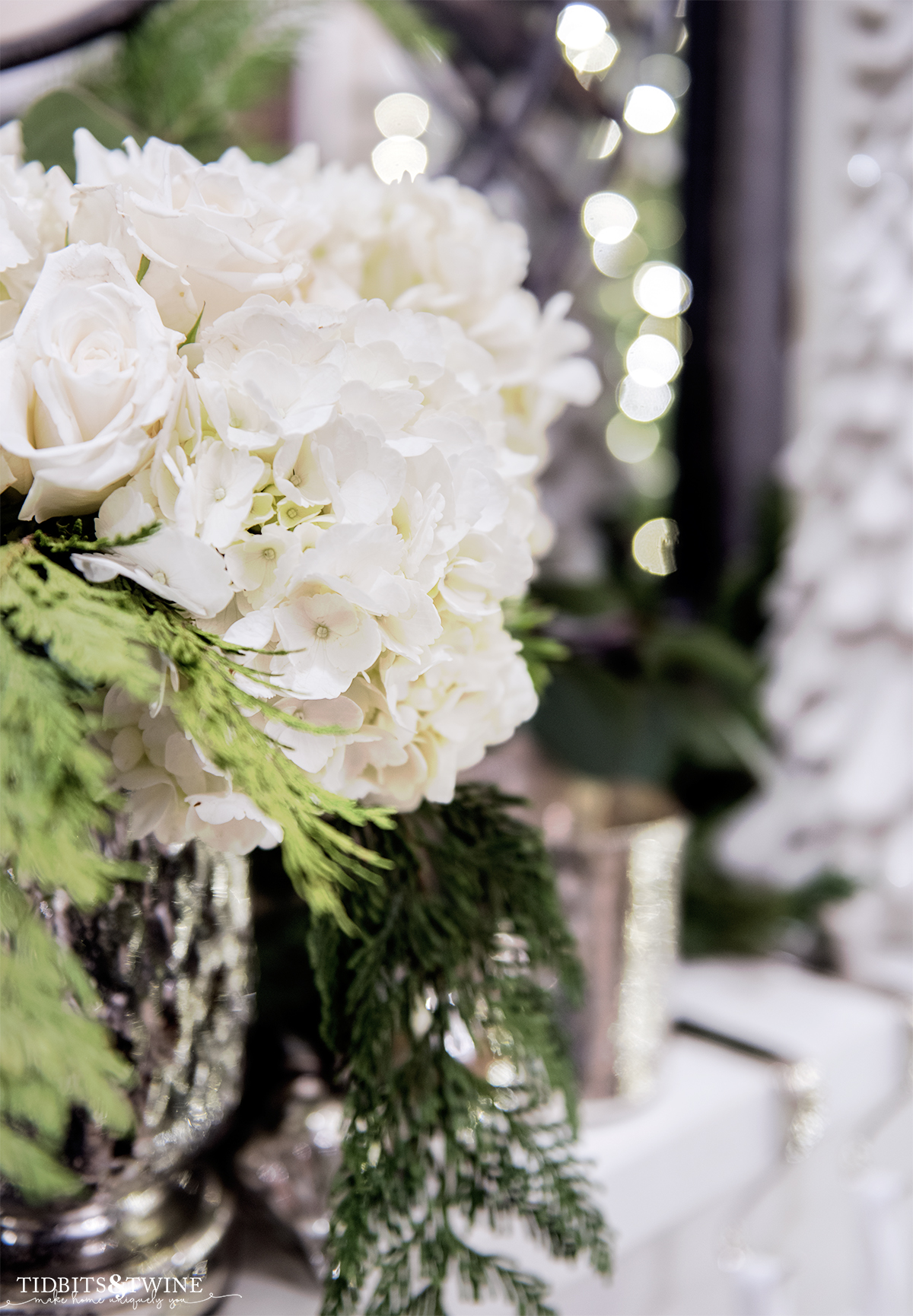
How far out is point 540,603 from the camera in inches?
35.1

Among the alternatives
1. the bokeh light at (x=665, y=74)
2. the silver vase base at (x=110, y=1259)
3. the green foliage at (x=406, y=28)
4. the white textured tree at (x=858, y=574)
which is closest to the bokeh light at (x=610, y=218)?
the bokeh light at (x=665, y=74)

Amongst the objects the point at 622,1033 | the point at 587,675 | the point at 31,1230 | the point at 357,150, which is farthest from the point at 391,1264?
the point at 357,150

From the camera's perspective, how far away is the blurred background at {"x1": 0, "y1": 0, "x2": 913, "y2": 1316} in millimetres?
729

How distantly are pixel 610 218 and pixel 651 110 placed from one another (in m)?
0.14

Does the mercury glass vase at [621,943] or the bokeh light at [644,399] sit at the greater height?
the mercury glass vase at [621,943]

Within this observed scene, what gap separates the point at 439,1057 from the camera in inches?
16.3

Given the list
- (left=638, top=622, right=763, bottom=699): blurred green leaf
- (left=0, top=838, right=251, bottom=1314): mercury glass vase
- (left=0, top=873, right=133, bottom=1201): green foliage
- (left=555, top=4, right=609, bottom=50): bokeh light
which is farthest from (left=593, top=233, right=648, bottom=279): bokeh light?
(left=0, top=873, right=133, bottom=1201): green foliage

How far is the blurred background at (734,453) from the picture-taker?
73 cm

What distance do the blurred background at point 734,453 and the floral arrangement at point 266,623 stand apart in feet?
0.95

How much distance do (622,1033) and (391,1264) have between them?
27cm

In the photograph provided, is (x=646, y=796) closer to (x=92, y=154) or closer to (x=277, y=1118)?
(x=277, y=1118)

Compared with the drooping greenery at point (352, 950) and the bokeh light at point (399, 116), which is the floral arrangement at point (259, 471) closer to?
the drooping greenery at point (352, 950)

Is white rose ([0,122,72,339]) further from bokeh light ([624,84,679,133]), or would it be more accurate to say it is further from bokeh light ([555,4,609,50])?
bokeh light ([624,84,679,133])

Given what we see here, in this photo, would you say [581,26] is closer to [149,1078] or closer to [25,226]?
[25,226]
